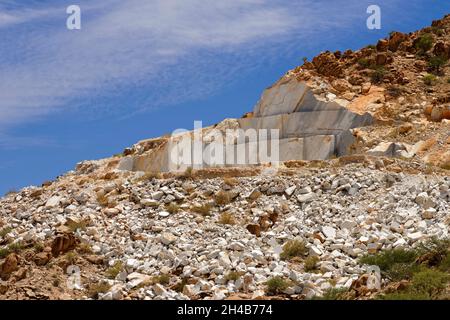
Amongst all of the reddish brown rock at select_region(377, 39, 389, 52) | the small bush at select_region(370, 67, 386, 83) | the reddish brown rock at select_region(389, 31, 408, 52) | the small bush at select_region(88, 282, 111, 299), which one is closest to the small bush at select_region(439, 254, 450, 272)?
the small bush at select_region(88, 282, 111, 299)

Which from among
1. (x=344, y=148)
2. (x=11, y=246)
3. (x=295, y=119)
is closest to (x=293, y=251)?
(x=11, y=246)

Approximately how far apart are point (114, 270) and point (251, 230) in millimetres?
3372

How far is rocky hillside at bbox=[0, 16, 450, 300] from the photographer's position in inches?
577

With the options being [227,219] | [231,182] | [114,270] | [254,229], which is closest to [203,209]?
[227,219]

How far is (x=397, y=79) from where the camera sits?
31047 millimetres

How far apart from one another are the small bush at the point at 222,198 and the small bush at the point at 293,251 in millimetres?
3262

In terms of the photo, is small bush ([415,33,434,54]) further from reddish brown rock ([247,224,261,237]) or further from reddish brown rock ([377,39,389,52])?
reddish brown rock ([247,224,261,237])

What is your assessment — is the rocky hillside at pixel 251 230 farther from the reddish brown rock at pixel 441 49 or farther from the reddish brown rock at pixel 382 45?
the reddish brown rock at pixel 382 45

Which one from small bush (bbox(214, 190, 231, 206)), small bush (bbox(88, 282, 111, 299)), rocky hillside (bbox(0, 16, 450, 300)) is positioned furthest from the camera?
small bush (bbox(214, 190, 231, 206))

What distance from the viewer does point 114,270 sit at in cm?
1593

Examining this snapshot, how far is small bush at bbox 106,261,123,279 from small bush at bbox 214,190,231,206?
12.7 feet

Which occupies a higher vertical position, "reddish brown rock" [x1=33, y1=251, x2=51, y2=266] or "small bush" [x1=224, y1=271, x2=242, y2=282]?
"reddish brown rock" [x1=33, y1=251, x2=51, y2=266]

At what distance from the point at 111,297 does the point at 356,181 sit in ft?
24.7

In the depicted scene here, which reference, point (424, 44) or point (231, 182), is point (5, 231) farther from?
point (424, 44)
